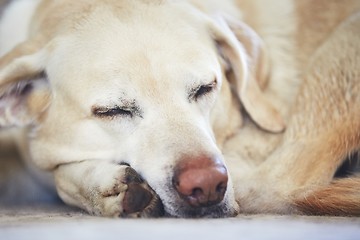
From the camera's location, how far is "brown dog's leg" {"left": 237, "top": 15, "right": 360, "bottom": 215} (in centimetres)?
187

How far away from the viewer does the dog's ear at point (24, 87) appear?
1.87 m

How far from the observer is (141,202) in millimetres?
1525

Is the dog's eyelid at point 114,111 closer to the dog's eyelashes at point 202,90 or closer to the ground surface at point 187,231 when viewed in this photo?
the dog's eyelashes at point 202,90

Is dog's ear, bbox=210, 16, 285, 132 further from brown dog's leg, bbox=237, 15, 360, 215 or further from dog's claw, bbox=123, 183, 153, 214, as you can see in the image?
dog's claw, bbox=123, 183, 153, 214

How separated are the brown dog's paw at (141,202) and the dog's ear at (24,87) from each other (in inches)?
20.3

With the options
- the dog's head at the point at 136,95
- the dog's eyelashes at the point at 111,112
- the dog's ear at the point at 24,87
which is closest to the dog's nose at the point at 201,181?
the dog's head at the point at 136,95

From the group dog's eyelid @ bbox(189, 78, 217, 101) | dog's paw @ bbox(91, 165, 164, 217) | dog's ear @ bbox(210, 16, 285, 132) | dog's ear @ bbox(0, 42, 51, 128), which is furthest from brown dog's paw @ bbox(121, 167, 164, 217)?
dog's ear @ bbox(210, 16, 285, 132)

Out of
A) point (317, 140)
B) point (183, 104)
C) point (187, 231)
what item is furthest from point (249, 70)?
point (187, 231)

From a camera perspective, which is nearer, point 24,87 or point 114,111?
point 114,111

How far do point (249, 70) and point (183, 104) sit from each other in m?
0.52

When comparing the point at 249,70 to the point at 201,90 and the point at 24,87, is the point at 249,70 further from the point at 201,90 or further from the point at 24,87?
the point at 24,87

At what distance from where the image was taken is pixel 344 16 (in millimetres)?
2365

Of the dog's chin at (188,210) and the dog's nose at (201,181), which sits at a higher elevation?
the dog's nose at (201,181)

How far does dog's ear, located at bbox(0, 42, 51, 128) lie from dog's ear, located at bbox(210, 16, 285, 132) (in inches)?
23.2
